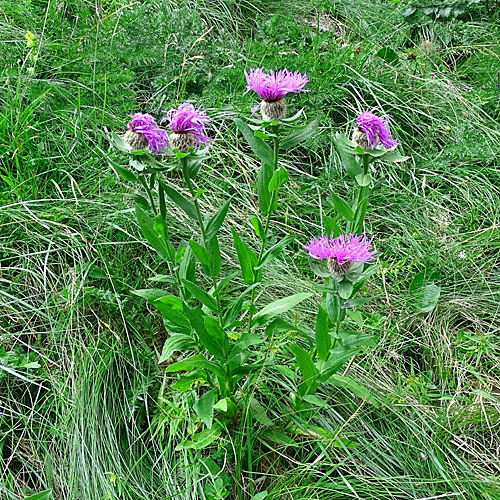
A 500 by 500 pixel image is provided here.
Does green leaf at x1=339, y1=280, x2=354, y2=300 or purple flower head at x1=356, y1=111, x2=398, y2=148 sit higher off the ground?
purple flower head at x1=356, y1=111, x2=398, y2=148

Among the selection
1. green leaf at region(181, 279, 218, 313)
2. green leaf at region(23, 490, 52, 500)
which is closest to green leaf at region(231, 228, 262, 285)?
green leaf at region(181, 279, 218, 313)

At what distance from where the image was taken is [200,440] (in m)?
1.28

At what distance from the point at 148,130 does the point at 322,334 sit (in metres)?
0.59

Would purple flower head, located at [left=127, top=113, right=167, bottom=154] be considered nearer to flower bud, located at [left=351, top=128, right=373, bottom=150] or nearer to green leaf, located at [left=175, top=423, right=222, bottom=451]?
flower bud, located at [left=351, top=128, right=373, bottom=150]

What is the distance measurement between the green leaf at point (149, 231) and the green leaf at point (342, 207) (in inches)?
14.3

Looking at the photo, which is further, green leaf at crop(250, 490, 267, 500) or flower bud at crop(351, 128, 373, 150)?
green leaf at crop(250, 490, 267, 500)

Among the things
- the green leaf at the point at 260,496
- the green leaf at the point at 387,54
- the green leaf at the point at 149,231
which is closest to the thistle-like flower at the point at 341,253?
the green leaf at the point at 149,231

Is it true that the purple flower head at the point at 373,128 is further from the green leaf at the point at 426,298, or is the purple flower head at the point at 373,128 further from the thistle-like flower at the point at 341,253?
the green leaf at the point at 426,298

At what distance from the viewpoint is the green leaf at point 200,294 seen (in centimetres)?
110

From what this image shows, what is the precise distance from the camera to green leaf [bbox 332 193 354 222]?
1128mm

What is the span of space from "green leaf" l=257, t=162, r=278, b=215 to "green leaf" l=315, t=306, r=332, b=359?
0.84 feet

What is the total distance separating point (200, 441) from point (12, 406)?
512 millimetres

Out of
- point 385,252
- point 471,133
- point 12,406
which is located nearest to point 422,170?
point 471,133

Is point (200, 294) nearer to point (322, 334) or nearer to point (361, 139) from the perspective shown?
point (322, 334)
